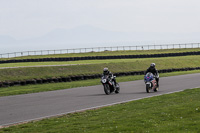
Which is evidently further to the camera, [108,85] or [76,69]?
[76,69]

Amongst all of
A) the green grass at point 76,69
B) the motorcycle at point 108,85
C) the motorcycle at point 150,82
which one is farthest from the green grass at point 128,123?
the green grass at point 76,69

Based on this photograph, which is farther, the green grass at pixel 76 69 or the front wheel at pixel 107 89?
the green grass at pixel 76 69

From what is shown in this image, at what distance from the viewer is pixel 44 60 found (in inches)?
2375

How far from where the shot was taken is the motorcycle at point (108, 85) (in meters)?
22.8

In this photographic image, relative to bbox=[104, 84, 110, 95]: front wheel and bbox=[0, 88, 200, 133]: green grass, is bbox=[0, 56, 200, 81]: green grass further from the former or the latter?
bbox=[0, 88, 200, 133]: green grass

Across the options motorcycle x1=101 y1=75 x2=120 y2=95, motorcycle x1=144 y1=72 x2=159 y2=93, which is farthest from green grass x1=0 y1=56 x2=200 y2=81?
motorcycle x1=144 y1=72 x2=159 y2=93

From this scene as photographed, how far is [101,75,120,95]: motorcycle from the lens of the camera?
74.6 feet

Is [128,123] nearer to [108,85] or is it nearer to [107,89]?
[107,89]

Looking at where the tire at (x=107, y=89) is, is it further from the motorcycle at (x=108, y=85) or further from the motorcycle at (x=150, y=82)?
the motorcycle at (x=150, y=82)

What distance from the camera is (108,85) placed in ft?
75.8

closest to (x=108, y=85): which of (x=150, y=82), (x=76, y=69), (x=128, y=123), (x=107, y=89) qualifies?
(x=107, y=89)

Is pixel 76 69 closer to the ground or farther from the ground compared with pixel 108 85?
farther from the ground

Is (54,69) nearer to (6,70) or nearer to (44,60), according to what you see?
(6,70)

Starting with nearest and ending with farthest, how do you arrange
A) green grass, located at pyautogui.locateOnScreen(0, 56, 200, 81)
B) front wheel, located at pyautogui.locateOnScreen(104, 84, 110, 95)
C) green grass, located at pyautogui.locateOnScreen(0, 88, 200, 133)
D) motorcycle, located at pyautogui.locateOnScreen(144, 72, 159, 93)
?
green grass, located at pyautogui.locateOnScreen(0, 88, 200, 133) → front wheel, located at pyautogui.locateOnScreen(104, 84, 110, 95) → motorcycle, located at pyautogui.locateOnScreen(144, 72, 159, 93) → green grass, located at pyautogui.locateOnScreen(0, 56, 200, 81)
